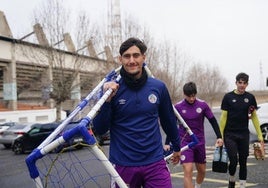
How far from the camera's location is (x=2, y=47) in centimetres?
3491

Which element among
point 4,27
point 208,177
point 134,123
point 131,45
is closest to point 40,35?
point 4,27

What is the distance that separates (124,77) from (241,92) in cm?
377

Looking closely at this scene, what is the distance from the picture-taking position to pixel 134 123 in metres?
3.32

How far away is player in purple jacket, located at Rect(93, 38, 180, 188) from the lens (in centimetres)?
329

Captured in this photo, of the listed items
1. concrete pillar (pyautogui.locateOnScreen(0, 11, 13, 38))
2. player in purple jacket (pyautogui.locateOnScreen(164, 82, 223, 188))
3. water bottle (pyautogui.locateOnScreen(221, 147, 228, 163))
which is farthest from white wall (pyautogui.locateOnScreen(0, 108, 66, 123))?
player in purple jacket (pyautogui.locateOnScreen(164, 82, 223, 188))

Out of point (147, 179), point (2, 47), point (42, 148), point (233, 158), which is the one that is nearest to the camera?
point (42, 148)

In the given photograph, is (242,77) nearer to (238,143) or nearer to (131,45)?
(238,143)

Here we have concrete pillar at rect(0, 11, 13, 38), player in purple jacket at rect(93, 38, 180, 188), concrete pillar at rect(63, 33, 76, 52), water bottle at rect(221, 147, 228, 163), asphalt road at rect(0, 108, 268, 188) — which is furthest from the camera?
concrete pillar at rect(0, 11, 13, 38)

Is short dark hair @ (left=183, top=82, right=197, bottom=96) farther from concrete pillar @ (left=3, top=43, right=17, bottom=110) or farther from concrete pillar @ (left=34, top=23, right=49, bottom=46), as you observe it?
concrete pillar @ (left=3, top=43, right=17, bottom=110)

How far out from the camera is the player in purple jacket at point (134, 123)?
10.8 ft

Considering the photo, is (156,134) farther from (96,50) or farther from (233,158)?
(96,50)

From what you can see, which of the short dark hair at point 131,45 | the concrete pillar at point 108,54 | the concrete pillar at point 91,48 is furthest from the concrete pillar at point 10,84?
the short dark hair at point 131,45

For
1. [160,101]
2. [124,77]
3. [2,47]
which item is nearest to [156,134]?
[160,101]

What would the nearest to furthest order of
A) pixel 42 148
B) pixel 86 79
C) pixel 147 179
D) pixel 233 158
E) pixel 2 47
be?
pixel 42 148
pixel 147 179
pixel 233 158
pixel 2 47
pixel 86 79
